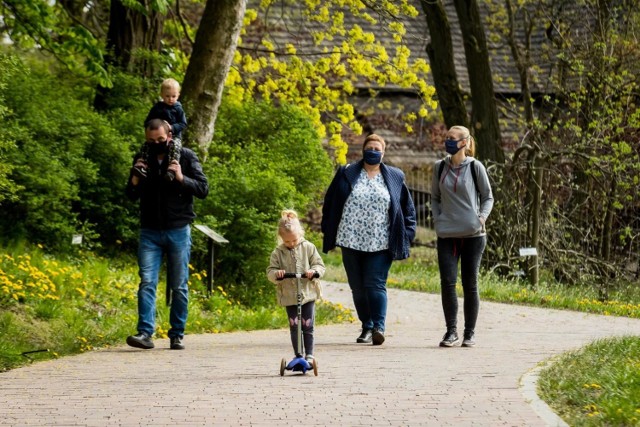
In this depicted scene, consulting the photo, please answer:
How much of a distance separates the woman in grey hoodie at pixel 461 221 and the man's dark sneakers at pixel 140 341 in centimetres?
257

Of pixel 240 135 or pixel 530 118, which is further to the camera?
pixel 530 118

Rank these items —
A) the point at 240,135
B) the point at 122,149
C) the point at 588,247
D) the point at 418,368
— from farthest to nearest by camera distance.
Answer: the point at 588,247 → the point at 240,135 → the point at 122,149 → the point at 418,368

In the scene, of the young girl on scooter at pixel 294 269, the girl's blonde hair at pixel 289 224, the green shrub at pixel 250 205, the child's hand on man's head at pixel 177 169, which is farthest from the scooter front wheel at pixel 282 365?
the green shrub at pixel 250 205

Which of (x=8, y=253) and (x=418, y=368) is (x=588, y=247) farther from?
(x=418, y=368)

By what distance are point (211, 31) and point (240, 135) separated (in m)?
1.76

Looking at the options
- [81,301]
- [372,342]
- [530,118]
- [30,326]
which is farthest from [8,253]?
[530,118]

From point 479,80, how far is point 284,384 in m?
14.5

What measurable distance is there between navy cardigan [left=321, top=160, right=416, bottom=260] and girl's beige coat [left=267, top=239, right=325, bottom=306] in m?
2.19

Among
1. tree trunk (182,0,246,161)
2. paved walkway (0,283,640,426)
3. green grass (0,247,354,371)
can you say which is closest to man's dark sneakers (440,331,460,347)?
paved walkway (0,283,640,426)

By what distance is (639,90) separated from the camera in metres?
22.2

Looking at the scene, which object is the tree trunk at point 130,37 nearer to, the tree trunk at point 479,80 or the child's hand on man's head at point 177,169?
the tree trunk at point 479,80

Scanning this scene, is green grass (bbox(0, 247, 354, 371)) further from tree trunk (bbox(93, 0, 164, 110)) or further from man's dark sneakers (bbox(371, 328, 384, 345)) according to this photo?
tree trunk (bbox(93, 0, 164, 110))

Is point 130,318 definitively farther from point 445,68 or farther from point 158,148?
point 445,68

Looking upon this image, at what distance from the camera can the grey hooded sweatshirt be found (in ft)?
39.6
